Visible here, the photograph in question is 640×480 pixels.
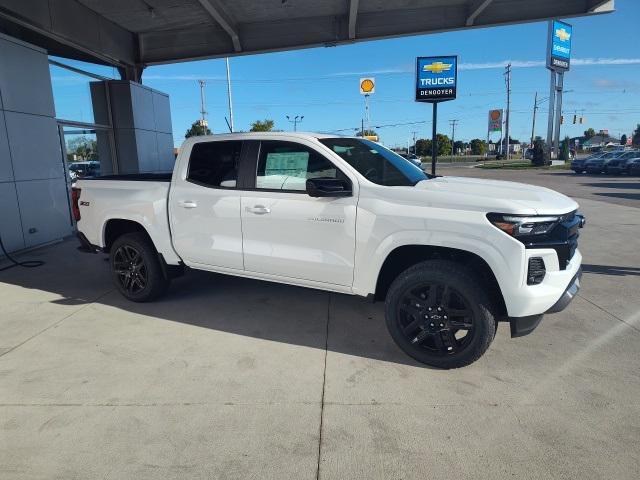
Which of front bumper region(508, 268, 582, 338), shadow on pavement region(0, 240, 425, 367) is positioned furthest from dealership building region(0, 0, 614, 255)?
front bumper region(508, 268, 582, 338)

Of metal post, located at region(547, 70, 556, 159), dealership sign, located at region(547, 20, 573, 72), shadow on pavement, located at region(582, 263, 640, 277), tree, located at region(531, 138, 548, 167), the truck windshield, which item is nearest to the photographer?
the truck windshield

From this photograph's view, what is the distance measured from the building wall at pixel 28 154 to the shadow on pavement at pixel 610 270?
9412 mm

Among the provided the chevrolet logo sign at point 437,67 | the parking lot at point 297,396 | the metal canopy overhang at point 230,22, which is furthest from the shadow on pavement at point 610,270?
the metal canopy overhang at point 230,22

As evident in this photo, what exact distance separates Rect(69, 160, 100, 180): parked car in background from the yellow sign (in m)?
23.3

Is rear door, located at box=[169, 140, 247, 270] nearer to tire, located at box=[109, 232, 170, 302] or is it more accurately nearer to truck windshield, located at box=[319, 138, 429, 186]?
tire, located at box=[109, 232, 170, 302]

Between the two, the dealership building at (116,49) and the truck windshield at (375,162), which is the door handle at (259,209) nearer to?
the truck windshield at (375,162)

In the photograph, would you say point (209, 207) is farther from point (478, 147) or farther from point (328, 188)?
point (478, 147)

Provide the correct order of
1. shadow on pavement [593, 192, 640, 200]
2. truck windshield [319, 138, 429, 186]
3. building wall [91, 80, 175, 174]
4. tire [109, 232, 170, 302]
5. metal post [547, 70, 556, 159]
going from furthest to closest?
metal post [547, 70, 556, 159] → shadow on pavement [593, 192, 640, 200] → building wall [91, 80, 175, 174] → tire [109, 232, 170, 302] → truck windshield [319, 138, 429, 186]

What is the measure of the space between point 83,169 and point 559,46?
48956 millimetres

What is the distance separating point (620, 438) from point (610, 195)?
56.9 ft

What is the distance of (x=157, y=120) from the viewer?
1244 cm

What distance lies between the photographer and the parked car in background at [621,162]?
29.8 metres

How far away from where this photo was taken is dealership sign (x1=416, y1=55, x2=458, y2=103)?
9016 mm

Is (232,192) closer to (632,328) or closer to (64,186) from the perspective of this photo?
(632,328)
